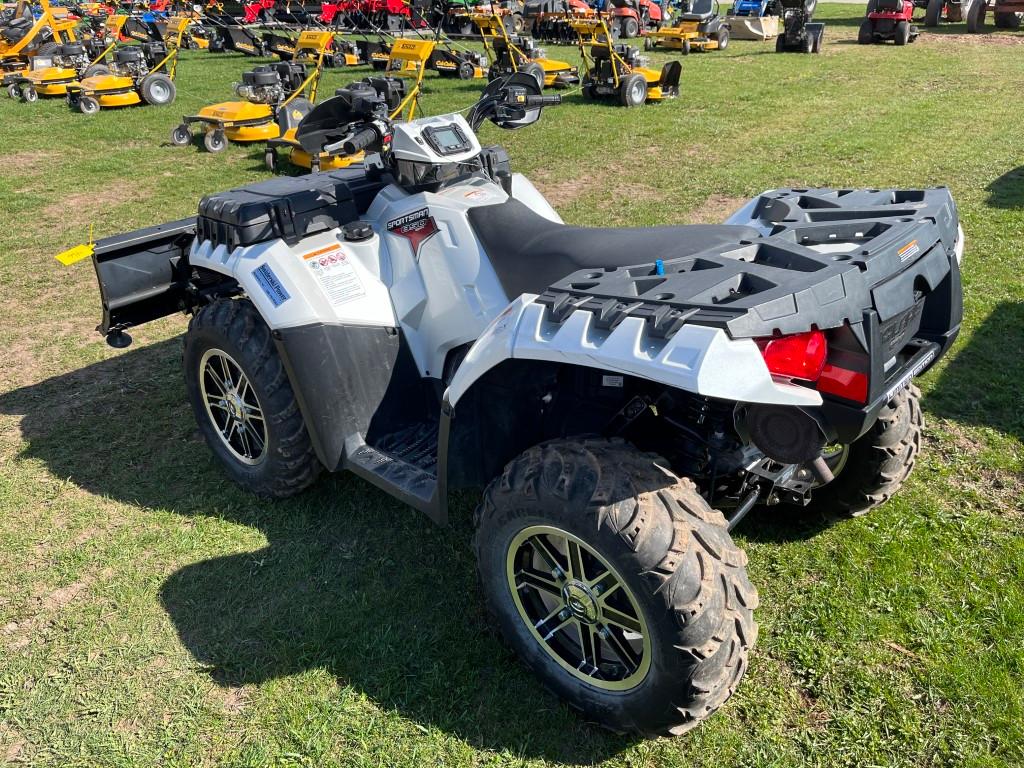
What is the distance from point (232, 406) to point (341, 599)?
123 centimetres

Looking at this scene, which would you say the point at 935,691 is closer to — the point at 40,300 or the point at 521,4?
the point at 40,300

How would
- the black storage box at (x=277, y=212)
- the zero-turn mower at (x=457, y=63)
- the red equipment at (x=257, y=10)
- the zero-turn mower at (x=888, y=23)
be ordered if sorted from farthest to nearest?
the red equipment at (x=257, y=10) → the zero-turn mower at (x=888, y=23) → the zero-turn mower at (x=457, y=63) → the black storage box at (x=277, y=212)

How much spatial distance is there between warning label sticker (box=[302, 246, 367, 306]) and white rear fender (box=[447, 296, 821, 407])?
4.19ft

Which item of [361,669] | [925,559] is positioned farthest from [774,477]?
[361,669]

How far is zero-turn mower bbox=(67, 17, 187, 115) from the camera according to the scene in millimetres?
Answer: 15367

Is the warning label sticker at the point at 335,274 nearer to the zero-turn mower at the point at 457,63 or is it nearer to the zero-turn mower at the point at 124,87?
the zero-turn mower at the point at 124,87

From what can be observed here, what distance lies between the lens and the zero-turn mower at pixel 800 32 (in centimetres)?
1998

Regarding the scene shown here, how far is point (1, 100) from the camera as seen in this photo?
57.3ft

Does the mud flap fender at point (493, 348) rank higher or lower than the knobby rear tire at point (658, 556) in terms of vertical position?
higher

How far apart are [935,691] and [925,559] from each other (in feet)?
2.48

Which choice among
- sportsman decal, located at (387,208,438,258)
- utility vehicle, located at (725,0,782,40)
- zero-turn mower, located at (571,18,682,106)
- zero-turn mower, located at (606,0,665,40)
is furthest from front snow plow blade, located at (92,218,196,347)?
utility vehicle, located at (725,0,782,40)

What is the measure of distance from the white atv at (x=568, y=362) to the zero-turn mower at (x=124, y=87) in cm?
1312

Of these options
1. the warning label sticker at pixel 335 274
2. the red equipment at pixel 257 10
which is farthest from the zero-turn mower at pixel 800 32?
the warning label sticker at pixel 335 274

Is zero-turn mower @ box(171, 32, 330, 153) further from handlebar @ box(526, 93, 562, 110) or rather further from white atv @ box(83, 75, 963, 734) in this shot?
handlebar @ box(526, 93, 562, 110)
